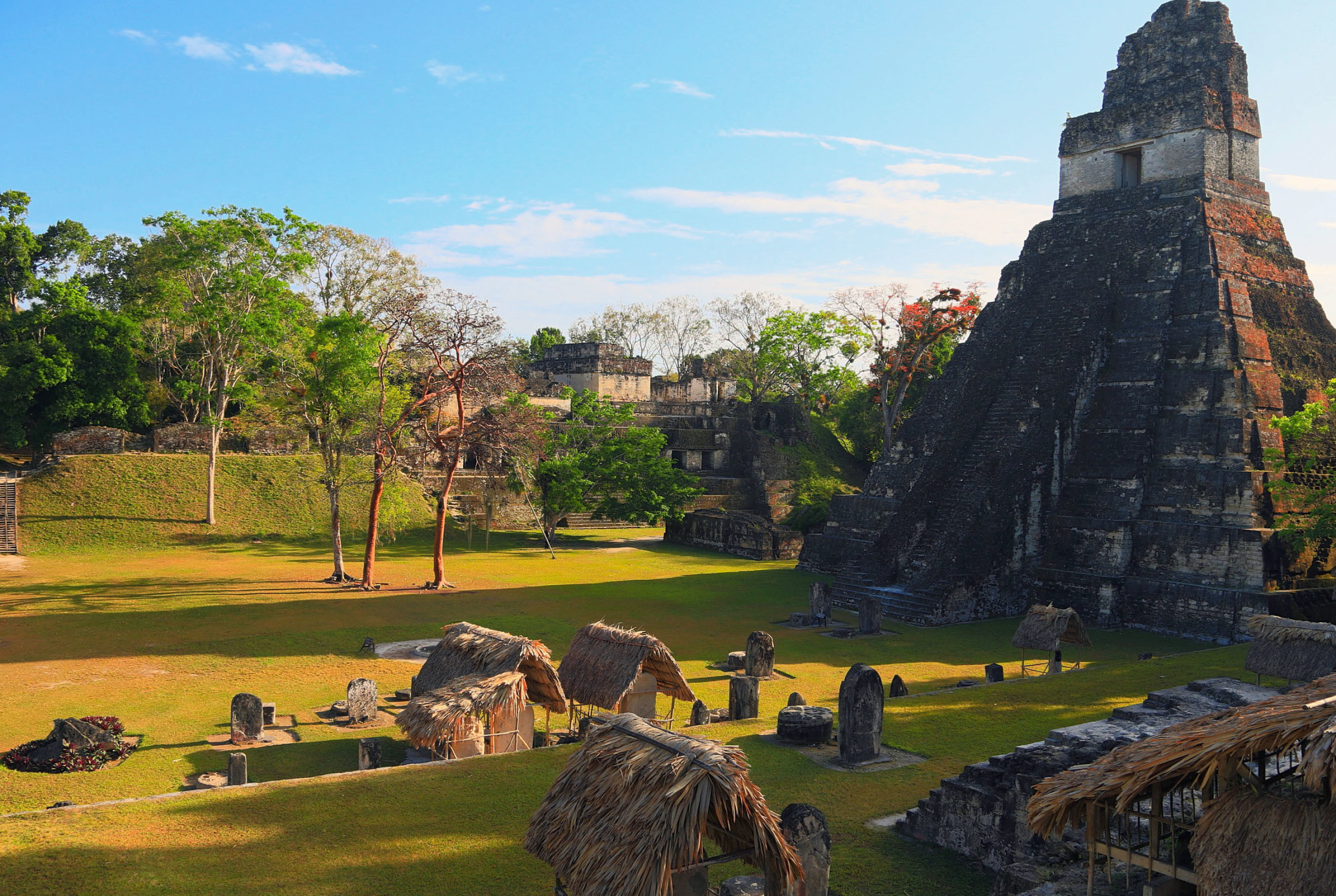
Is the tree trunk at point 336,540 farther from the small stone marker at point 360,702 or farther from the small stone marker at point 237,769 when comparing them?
the small stone marker at point 237,769

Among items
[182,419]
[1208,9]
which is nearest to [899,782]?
[1208,9]

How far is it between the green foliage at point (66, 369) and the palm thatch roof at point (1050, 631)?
29.7 m

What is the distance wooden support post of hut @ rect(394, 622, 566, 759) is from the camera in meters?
9.65

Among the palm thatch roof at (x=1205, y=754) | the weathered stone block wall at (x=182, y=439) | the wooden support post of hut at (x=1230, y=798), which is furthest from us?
the weathered stone block wall at (x=182, y=439)

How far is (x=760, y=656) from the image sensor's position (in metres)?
14.0

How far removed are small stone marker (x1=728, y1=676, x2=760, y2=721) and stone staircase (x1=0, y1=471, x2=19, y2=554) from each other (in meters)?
21.3

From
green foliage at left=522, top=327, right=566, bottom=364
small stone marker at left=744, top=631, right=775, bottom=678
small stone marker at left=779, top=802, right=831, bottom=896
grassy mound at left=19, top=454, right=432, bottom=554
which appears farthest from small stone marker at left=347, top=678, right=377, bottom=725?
green foliage at left=522, top=327, right=566, bottom=364

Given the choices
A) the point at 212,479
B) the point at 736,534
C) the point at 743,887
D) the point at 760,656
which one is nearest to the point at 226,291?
the point at 212,479

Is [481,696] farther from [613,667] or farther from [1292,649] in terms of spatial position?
[1292,649]

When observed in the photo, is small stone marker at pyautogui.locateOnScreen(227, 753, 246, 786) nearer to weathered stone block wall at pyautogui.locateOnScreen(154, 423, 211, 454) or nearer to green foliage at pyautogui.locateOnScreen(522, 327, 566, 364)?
weathered stone block wall at pyautogui.locateOnScreen(154, 423, 211, 454)

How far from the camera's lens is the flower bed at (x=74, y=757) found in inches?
372

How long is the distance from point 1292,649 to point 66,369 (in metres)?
33.4

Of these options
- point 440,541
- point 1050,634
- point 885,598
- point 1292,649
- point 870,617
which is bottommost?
point 870,617

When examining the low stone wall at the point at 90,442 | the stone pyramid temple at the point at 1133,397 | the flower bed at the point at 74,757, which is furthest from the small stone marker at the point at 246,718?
the low stone wall at the point at 90,442
